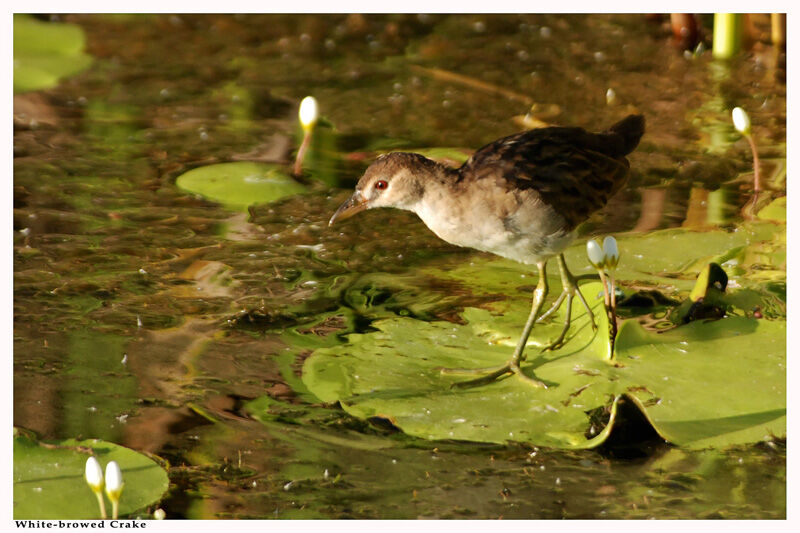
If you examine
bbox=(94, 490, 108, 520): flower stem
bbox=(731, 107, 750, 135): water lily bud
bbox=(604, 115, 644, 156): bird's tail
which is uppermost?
bbox=(731, 107, 750, 135): water lily bud

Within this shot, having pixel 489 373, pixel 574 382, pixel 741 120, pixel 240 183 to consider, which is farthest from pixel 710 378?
pixel 240 183

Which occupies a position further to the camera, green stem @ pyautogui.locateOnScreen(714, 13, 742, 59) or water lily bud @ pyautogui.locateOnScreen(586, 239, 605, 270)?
green stem @ pyautogui.locateOnScreen(714, 13, 742, 59)

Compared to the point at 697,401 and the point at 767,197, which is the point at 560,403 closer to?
the point at 697,401

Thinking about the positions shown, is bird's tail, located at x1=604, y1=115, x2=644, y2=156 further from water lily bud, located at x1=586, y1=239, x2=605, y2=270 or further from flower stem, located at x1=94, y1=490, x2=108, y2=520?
flower stem, located at x1=94, y1=490, x2=108, y2=520

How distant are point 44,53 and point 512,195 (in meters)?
5.20

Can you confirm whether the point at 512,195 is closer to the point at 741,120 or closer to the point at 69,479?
the point at 741,120

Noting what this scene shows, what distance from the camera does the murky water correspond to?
3.79 metres

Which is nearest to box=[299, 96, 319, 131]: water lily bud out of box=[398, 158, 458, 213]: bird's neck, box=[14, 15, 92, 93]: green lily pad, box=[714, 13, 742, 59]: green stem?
box=[398, 158, 458, 213]: bird's neck

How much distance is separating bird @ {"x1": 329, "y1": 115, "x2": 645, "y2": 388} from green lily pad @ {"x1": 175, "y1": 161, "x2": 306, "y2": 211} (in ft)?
5.17

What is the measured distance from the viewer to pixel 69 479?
365 cm

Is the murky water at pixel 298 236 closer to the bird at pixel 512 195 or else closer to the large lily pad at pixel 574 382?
the large lily pad at pixel 574 382

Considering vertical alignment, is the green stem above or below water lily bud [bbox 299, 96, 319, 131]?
above

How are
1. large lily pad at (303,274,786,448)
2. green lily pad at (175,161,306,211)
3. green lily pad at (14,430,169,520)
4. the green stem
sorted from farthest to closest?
the green stem
green lily pad at (175,161,306,211)
large lily pad at (303,274,786,448)
green lily pad at (14,430,169,520)

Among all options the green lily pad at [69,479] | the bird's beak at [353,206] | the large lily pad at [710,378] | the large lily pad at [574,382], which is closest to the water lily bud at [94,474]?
the green lily pad at [69,479]
